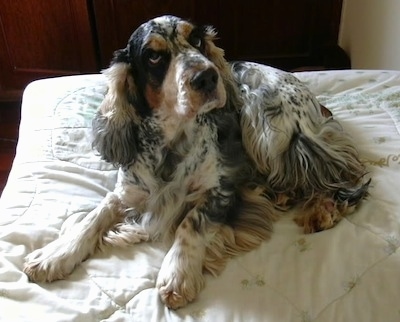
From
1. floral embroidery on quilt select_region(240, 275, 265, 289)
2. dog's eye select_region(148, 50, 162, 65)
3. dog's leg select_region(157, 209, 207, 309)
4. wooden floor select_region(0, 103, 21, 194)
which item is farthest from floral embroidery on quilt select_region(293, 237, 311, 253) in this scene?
wooden floor select_region(0, 103, 21, 194)

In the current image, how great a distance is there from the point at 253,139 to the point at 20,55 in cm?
196

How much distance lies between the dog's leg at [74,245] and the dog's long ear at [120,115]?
16 cm

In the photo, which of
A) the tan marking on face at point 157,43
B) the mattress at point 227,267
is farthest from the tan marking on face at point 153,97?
the mattress at point 227,267

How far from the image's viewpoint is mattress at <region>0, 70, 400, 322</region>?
4.27 ft

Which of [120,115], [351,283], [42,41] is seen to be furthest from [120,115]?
[42,41]

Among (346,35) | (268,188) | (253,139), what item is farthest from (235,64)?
(346,35)

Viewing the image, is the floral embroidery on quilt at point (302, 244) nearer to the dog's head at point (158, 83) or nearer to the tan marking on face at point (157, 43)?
the dog's head at point (158, 83)

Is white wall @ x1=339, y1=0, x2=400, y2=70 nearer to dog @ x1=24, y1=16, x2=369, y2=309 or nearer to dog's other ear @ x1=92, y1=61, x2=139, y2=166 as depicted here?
dog @ x1=24, y1=16, x2=369, y2=309

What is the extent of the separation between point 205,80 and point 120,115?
333 millimetres

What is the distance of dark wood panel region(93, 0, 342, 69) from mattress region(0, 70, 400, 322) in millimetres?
1311

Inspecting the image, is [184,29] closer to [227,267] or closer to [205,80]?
[205,80]

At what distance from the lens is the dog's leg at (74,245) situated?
4.68 ft

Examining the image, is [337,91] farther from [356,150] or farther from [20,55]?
[20,55]

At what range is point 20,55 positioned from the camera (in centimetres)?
319
